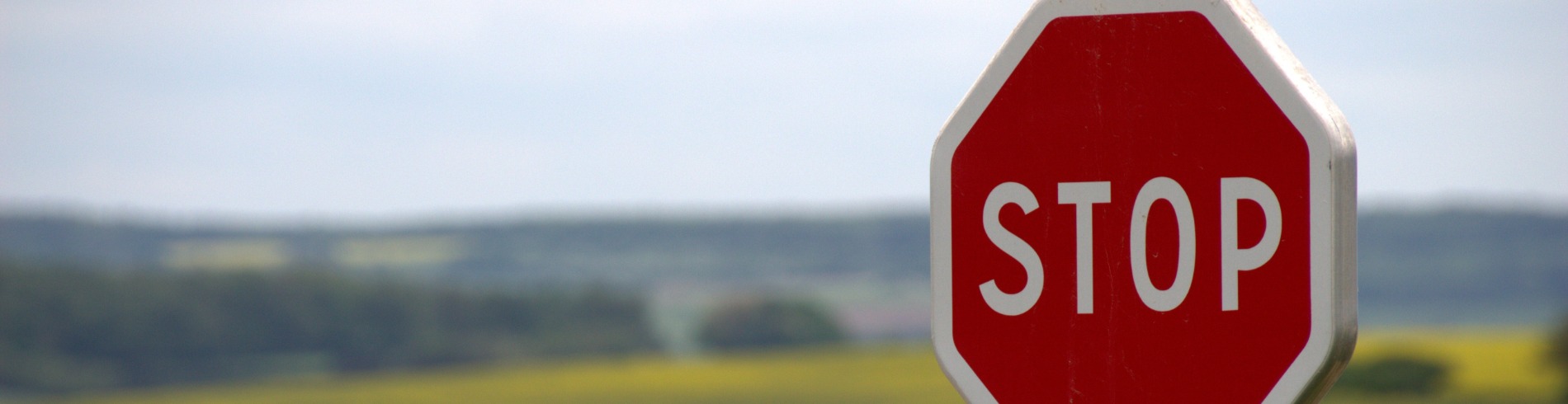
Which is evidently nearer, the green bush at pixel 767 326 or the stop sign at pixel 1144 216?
the stop sign at pixel 1144 216

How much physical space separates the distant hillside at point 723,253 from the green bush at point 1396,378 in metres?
13.9

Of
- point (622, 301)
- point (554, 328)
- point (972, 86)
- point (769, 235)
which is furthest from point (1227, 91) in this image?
point (769, 235)

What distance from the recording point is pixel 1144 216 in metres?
2.31

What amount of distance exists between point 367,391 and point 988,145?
58395 millimetres

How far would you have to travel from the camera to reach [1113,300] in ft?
7.65

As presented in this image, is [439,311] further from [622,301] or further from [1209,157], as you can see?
[1209,157]

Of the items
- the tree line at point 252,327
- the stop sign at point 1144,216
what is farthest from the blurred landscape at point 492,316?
the stop sign at point 1144,216

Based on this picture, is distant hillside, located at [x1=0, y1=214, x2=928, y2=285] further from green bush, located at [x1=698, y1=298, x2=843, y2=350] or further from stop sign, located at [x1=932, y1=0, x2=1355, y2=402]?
stop sign, located at [x1=932, y1=0, x2=1355, y2=402]

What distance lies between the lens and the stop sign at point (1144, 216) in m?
2.20

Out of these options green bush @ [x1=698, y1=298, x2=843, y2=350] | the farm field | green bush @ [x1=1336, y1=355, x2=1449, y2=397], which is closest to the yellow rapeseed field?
the farm field

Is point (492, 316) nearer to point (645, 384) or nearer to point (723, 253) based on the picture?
point (645, 384)

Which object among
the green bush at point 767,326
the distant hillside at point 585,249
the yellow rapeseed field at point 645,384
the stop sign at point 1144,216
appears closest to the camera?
the stop sign at point 1144,216

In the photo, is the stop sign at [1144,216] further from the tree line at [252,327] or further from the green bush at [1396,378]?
the tree line at [252,327]

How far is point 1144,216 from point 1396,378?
42349 mm
